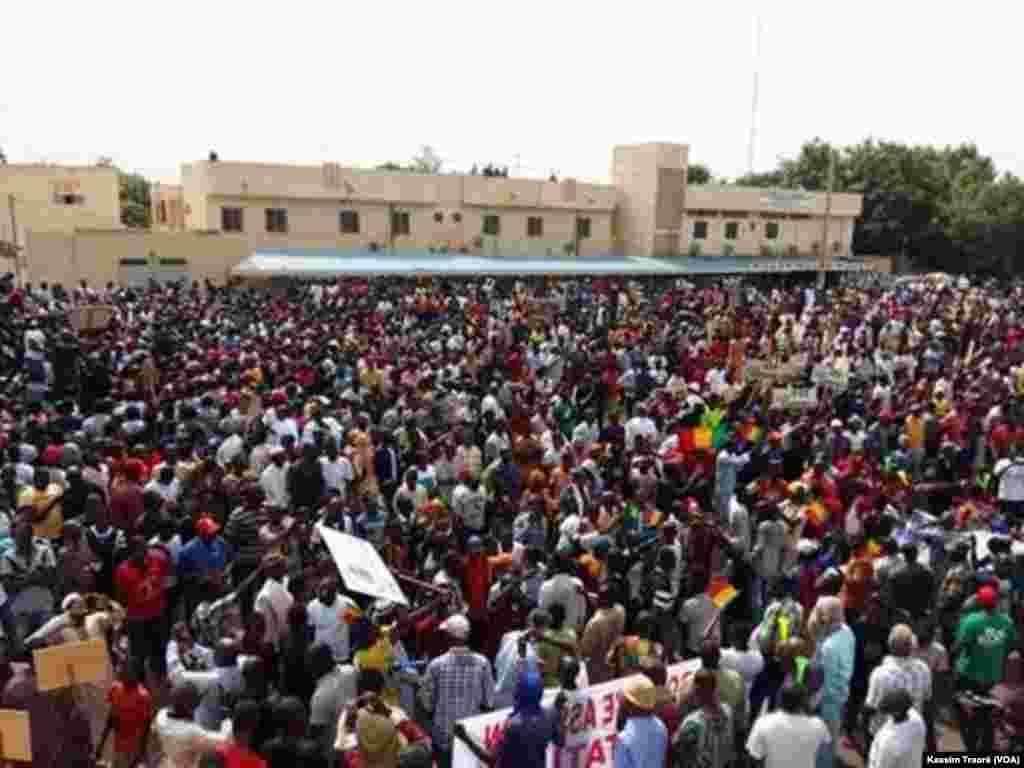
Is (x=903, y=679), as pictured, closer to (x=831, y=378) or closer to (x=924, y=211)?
(x=831, y=378)

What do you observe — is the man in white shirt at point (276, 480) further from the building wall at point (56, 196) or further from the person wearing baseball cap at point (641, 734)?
the building wall at point (56, 196)

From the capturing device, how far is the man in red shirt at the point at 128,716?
14.9 feet

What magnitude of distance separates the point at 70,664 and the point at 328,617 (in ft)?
4.44

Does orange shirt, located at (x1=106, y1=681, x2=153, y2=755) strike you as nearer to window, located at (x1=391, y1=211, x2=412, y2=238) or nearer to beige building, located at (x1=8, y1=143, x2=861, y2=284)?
beige building, located at (x1=8, y1=143, x2=861, y2=284)

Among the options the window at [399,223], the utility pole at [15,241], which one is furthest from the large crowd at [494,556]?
the window at [399,223]

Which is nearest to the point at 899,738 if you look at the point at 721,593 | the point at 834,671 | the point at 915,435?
the point at 834,671

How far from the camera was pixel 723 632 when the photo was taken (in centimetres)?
649

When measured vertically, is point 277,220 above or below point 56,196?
below

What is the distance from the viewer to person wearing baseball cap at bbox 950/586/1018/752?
548 cm

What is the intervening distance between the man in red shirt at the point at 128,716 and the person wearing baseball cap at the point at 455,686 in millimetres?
1432

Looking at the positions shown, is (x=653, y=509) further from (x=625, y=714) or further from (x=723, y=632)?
(x=625, y=714)

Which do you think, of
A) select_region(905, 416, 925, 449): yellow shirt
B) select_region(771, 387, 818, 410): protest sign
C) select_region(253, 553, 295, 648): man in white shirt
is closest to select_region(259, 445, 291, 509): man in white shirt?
select_region(253, 553, 295, 648): man in white shirt

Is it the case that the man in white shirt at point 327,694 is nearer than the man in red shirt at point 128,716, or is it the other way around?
the man in red shirt at point 128,716

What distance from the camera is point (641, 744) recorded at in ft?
14.2
